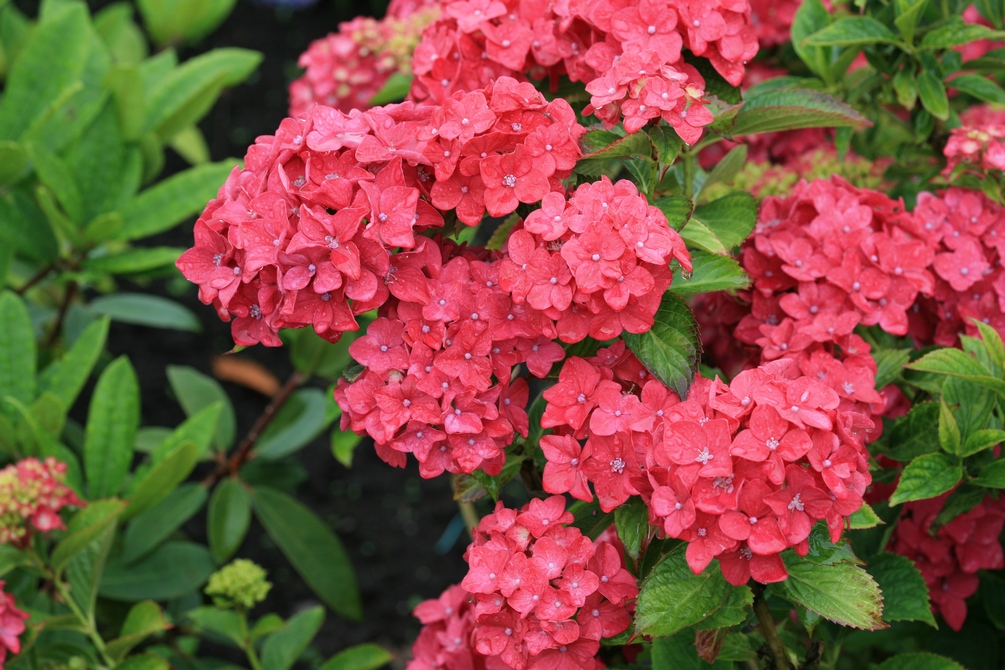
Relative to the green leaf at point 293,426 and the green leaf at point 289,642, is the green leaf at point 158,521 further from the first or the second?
the green leaf at point 289,642

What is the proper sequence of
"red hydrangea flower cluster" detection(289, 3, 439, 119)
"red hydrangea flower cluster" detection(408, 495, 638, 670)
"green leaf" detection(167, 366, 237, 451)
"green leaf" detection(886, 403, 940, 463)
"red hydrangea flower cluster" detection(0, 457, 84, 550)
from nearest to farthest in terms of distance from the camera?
"red hydrangea flower cluster" detection(408, 495, 638, 670) → "green leaf" detection(886, 403, 940, 463) → "red hydrangea flower cluster" detection(0, 457, 84, 550) → "red hydrangea flower cluster" detection(289, 3, 439, 119) → "green leaf" detection(167, 366, 237, 451)

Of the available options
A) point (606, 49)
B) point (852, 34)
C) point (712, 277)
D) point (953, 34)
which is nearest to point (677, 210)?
point (712, 277)

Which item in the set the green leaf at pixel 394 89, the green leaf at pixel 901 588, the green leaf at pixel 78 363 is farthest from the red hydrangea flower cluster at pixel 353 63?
the green leaf at pixel 901 588

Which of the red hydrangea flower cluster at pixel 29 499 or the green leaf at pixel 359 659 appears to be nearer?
the red hydrangea flower cluster at pixel 29 499

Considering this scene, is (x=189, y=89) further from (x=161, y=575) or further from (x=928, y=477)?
(x=928, y=477)

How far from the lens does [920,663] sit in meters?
1.35

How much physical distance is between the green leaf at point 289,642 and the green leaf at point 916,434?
43.3 inches

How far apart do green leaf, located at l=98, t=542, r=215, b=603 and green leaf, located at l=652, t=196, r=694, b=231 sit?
55.5 inches

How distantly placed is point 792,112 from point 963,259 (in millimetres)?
361

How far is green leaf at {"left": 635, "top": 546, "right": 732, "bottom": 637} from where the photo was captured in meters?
Result: 1.10

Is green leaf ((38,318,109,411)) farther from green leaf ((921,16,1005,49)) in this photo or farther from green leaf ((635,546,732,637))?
green leaf ((921,16,1005,49))

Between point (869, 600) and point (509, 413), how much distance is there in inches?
18.5

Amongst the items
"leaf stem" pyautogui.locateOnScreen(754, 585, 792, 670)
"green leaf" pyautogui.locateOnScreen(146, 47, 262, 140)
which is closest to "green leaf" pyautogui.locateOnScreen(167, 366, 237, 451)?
"green leaf" pyautogui.locateOnScreen(146, 47, 262, 140)

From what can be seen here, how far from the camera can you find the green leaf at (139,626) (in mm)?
1619
